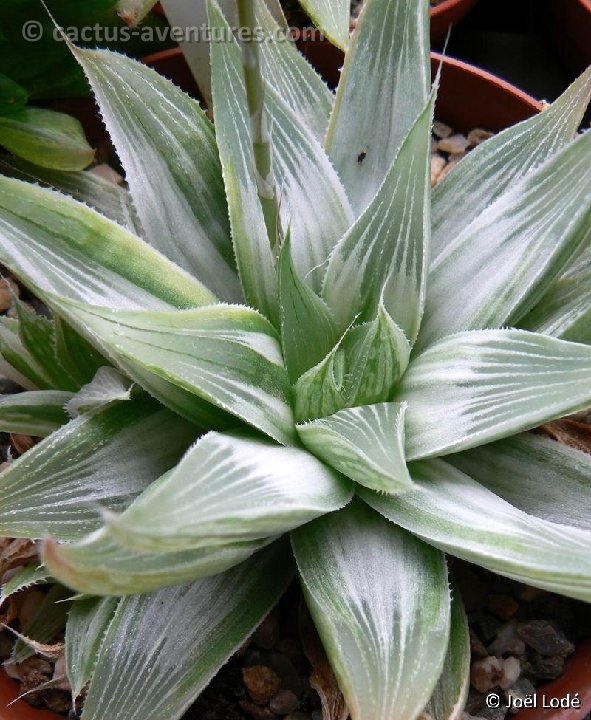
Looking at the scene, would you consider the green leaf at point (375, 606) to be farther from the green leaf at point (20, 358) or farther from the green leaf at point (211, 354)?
the green leaf at point (20, 358)

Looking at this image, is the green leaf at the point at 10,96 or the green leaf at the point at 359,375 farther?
the green leaf at the point at 10,96

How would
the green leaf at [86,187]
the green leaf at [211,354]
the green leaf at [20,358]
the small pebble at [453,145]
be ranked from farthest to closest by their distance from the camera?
the small pebble at [453,145] → the green leaf at [86,187] → the green leaf at [20,358] → the green leaf at [211,354]

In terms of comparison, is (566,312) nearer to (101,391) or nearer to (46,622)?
(101,391)

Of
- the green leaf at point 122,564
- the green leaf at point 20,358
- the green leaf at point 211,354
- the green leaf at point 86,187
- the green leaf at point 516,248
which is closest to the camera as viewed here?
the green leaf at point 122,564

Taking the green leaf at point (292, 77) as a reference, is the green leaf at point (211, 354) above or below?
below

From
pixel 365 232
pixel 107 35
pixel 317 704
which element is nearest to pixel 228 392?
pixel 365 232

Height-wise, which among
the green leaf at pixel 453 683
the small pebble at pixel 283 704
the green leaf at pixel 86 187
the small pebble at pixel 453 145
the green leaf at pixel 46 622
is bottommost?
the small pebble at pixel 283 704

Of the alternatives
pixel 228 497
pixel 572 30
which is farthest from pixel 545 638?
pixel 572 30

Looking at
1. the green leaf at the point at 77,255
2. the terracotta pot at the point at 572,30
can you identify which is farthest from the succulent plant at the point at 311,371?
the terracotta pot at the point at 572,30

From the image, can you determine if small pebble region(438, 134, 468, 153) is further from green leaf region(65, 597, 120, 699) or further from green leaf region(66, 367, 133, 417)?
green leaf region(65, 597, 120, 699)
